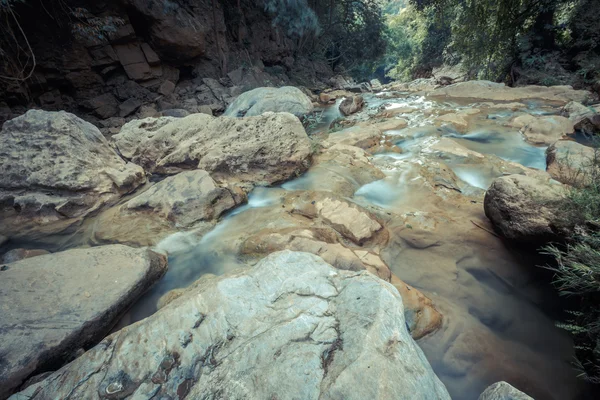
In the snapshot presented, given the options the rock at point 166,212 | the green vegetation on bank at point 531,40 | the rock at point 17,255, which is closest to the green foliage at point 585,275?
the rock at point 166,212

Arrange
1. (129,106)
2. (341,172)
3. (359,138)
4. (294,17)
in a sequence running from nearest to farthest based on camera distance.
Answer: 1. (341,172)
2. (359,138)
3. (129,106)
4. (294,17)

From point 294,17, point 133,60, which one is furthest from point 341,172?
point 294,17

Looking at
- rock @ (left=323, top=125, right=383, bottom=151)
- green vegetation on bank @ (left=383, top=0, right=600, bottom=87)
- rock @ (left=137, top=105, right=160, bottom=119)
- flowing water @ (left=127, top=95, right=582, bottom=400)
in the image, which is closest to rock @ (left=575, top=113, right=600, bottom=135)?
flowing water @ (left=127, top=95, right=582, bottom=400)

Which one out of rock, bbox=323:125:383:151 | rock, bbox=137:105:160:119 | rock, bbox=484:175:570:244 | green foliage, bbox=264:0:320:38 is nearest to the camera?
rock, bbox=484:175:570:244

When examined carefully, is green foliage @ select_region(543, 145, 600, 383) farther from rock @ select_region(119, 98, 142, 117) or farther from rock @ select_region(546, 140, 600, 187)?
rock @ select_region(119, 98, 142, 117)

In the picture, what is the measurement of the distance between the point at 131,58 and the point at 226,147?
26.2ft

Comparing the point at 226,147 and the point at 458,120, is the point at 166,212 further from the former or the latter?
the point at 458,120

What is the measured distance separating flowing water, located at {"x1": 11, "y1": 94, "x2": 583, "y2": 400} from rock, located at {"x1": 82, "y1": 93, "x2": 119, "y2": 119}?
25.5ft

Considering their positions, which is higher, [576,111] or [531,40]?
[531,40]

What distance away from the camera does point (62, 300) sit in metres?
2.10

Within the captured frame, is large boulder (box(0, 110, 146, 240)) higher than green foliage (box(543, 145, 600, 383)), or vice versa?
large boulder (box(0, 110, 146, 240))

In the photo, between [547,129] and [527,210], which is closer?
[527,210]

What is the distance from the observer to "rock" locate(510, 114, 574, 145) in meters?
Result: 5.23

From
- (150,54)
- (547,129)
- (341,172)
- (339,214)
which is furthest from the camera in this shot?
(150,54)
